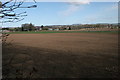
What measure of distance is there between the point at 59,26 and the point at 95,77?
121688 mm

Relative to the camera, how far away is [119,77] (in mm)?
5500

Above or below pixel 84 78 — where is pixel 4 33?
above

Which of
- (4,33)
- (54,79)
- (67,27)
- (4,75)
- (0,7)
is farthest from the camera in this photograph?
(67,27)

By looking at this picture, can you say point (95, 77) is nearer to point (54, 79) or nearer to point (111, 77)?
point (111, 77)

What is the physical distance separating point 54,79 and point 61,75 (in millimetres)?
553

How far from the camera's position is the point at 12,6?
3.92ft

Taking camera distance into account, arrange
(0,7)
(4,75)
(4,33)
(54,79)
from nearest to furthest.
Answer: (0,7)
(4,33)
(4,75)
(54,79)

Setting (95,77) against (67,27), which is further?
(67,27)

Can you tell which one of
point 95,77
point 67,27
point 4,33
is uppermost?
point 67,27

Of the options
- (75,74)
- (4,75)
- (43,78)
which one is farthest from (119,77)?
(4,75)

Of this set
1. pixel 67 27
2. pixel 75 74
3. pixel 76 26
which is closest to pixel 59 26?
pixel 67 27

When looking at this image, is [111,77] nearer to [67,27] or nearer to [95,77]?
[95,77]

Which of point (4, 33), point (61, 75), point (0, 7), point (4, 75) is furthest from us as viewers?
point (61, 75)

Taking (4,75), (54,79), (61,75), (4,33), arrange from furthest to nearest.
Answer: (61,75)
(54,79)
(4,75)
(4,33)
